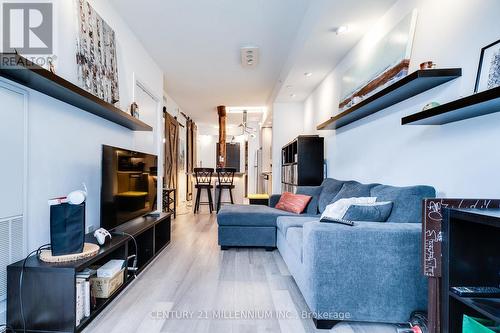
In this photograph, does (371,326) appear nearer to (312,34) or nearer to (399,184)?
(399,184)

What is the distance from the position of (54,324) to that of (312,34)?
3.22 meters

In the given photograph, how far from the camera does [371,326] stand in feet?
5.34

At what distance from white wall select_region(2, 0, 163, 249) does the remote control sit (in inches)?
96.9

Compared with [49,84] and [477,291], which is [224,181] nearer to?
[49,84]

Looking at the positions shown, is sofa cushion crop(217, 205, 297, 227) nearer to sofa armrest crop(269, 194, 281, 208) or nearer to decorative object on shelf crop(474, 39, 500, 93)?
sofa armrest crop(269, 194, 281, 208)

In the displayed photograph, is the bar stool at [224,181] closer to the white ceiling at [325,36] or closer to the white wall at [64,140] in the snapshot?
the white ceiling at [325,36]

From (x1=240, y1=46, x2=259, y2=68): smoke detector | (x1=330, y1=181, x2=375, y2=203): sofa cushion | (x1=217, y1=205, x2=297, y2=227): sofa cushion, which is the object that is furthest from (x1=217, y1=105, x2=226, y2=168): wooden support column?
(x1=330, y1=181, x2=375, y2=203): sofa cushion

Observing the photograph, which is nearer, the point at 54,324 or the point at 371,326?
the point at 54,324

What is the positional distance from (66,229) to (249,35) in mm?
2931

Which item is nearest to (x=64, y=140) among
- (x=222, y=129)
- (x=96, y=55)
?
(x=96, y=55)

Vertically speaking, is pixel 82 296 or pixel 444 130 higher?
pixel 444 130

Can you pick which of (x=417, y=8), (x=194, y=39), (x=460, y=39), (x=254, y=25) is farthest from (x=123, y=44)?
(x=460, y=39)

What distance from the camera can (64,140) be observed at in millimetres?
2004

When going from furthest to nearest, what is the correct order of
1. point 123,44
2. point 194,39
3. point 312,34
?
point 194,39 < point 123,44 < point 312,34
